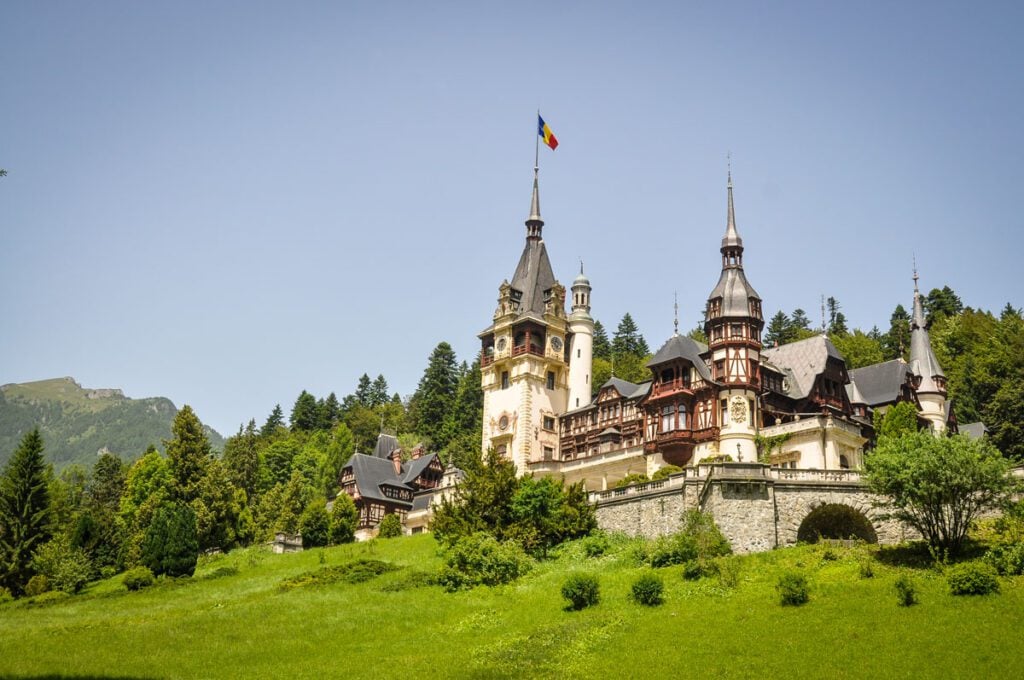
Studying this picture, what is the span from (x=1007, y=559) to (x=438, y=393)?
286 ft

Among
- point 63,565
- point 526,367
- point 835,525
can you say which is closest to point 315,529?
point 63,565

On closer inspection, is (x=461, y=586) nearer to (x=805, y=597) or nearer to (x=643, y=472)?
(x=805, y=597)

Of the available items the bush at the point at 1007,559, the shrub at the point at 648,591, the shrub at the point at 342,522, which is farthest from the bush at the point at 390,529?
the bush at the point at 1007,559

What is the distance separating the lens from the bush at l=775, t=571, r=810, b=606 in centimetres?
3750

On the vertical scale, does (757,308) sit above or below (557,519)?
above

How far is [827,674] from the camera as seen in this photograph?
30531 mm

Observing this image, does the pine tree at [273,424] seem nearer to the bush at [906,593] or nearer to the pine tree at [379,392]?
the pine tree at [379,392]

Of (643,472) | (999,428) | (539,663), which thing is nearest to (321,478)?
(643,472)

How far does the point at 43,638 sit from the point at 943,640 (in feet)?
109

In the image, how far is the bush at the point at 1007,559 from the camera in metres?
36.7

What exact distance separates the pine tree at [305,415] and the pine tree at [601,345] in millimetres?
39122

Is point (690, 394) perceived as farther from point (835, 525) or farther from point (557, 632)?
point (557, 632)

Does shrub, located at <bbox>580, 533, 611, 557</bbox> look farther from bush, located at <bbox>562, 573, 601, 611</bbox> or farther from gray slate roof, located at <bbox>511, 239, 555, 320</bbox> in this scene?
gray slate roof, located at <bbox>511, 239, 555, 320</bbox>

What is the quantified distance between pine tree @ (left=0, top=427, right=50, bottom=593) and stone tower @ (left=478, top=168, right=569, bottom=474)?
30.5 m
